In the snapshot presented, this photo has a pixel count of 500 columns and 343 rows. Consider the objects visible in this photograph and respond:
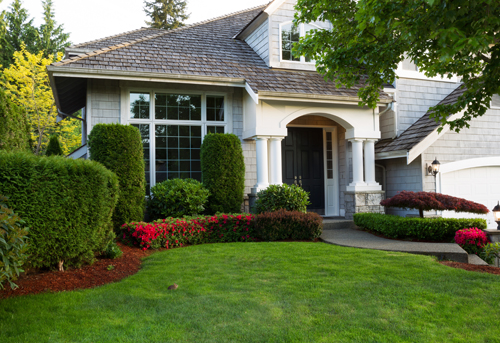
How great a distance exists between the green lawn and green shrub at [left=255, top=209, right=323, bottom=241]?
7.56ft

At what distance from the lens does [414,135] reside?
1042 cm

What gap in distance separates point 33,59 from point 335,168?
54.1ft

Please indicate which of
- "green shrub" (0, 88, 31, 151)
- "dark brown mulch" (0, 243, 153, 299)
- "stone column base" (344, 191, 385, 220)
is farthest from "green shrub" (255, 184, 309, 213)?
"green shrub" (0, 88, 31, 151)

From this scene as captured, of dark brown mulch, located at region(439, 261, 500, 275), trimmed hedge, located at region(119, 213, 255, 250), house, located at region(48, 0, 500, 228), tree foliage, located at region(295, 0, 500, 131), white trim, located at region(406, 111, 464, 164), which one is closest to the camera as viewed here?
tree foliage, located at region(295, 0, 500, 131)

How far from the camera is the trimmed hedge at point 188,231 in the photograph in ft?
23.2

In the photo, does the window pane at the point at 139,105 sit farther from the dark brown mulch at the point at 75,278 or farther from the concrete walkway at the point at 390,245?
the concrete walkway at the point at 390,245

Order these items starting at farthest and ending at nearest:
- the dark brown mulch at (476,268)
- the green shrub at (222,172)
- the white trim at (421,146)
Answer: the white trim at (421,146), the green shrub at (222,172), the dark brown mulch at (476,268)

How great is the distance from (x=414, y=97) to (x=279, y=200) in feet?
19.1

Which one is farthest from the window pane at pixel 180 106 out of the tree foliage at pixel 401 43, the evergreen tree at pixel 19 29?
the evergreen tree at pixel 19 29

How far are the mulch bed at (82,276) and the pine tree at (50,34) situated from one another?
24.8m

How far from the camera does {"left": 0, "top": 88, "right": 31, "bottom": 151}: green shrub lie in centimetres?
579

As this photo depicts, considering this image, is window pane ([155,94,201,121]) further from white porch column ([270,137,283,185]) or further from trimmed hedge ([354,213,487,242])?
trimmed hedge ([354,213,487,242])

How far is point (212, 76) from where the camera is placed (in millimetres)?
9234

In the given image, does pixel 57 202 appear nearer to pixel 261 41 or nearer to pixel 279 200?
pixel 279 200
